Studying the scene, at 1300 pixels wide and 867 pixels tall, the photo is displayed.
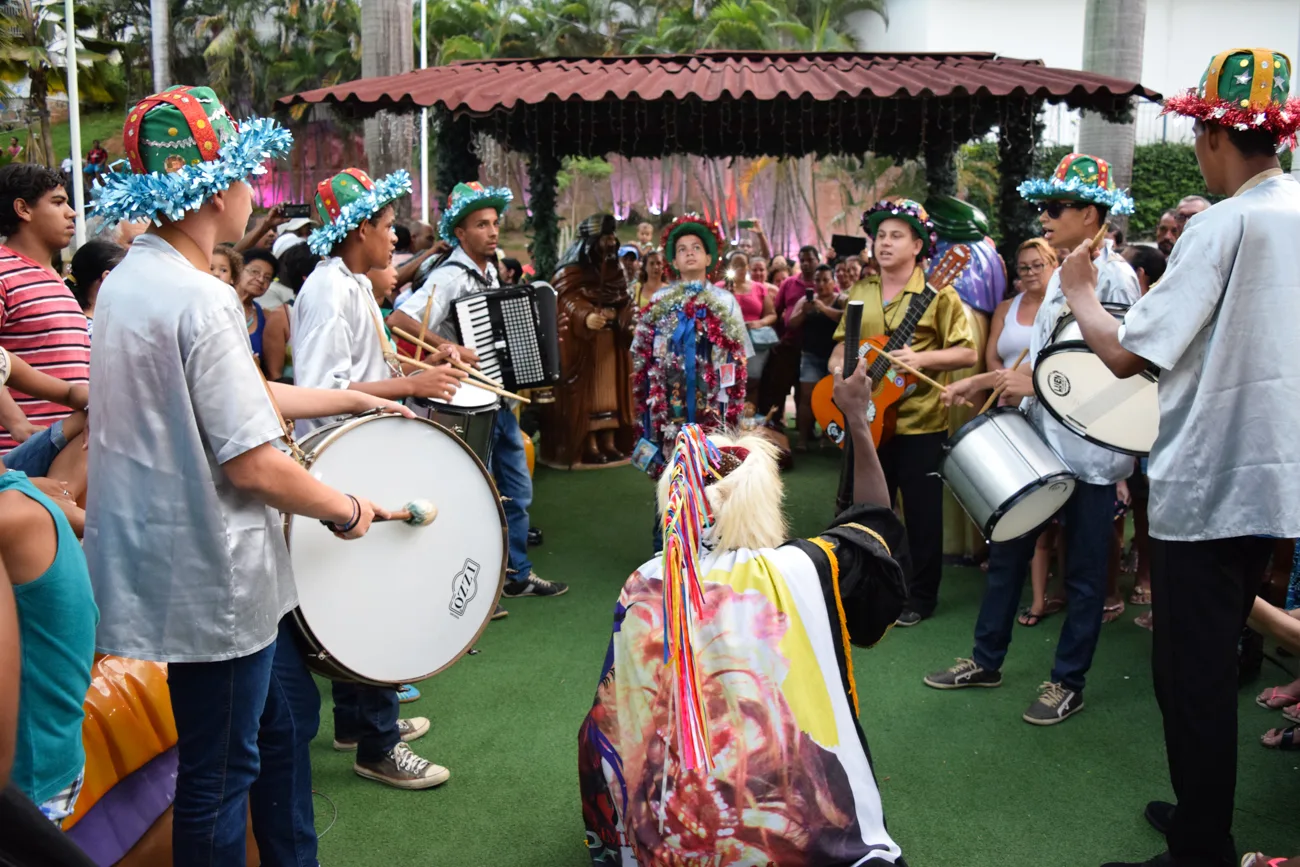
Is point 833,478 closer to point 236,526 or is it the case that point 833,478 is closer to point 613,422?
point 613,422

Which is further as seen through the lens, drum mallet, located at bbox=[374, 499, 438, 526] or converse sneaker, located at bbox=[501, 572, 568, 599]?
converse sneaker, located at bbox=[501, 572, 568, 599]

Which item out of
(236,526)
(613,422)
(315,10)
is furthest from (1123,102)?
(315,10)

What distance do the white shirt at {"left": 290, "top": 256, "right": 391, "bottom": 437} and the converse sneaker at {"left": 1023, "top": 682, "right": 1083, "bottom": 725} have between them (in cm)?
278

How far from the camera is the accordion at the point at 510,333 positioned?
5.10 m

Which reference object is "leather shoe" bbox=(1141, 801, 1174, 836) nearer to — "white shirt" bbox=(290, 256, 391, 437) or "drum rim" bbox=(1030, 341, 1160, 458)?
"drum rim" bbox=(1030, 341, 1160, 458)

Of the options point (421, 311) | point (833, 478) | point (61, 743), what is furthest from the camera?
point (833, 478)

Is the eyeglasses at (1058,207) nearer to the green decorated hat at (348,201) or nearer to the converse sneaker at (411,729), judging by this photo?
the green decorated hat at (348,201)

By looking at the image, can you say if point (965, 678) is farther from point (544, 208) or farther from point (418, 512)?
point (544, 208)

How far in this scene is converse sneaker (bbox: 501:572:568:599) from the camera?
18.1 ft

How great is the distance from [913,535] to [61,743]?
161 inches

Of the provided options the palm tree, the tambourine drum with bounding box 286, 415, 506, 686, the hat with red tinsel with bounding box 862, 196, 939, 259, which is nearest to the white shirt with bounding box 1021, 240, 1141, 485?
the hat with red tinsel with bounding box 862, 196, 939, 259

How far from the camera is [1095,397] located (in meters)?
3.44

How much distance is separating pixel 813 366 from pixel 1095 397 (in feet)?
18.3

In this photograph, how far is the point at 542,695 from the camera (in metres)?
4.29
